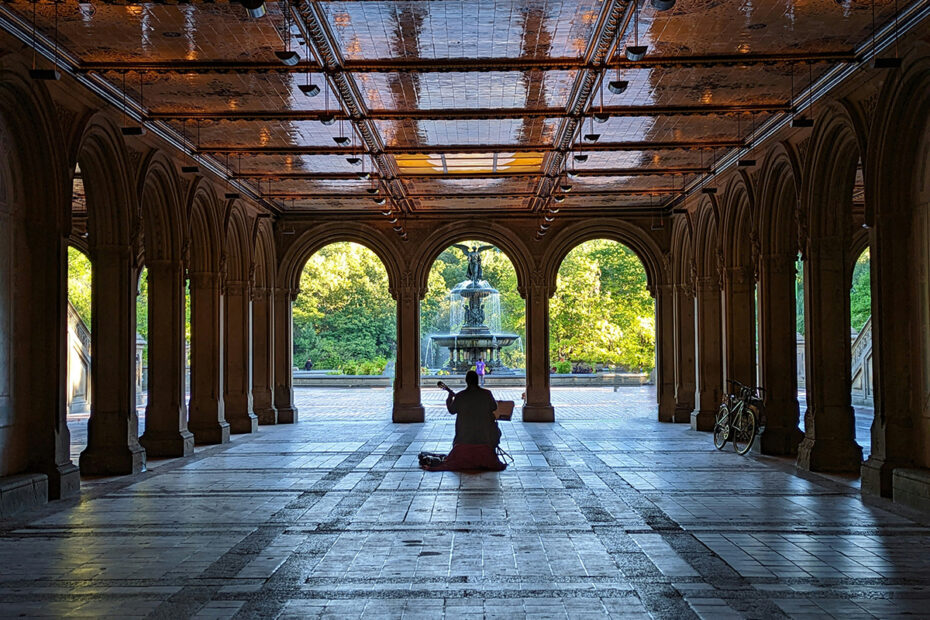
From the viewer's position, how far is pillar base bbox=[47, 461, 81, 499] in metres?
10.7

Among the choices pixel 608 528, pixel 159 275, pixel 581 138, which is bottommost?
pixel 608 528

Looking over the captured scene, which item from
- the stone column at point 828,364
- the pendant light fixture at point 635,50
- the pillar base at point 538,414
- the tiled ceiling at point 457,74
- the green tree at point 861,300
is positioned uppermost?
the tiled ceiling at point 457,74

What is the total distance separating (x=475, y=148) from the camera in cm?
1516

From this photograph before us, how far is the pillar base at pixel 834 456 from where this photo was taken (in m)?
12.9

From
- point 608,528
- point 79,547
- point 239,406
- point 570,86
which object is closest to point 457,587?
point 608,528

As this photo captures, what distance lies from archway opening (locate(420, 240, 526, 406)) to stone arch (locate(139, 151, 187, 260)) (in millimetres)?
12047

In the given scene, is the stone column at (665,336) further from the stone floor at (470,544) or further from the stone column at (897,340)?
the stone column at (897,340)

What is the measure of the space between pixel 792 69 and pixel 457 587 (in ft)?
26.6

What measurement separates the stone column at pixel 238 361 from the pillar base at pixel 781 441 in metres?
10.4

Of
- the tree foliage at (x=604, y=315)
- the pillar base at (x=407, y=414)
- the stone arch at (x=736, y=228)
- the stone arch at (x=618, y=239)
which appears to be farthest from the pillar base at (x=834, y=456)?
the tree foliage at (x=604, y=315)

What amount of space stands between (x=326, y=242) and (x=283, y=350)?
2.86 metres

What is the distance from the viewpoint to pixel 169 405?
604 inches

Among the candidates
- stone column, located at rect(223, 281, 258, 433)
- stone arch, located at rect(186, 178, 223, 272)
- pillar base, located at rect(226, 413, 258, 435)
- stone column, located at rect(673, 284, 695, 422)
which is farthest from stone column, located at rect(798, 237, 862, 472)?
stone column, located at rect(223, 281, 258, 433)

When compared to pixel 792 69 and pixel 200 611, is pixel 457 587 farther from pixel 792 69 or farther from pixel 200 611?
pixel 792 69
